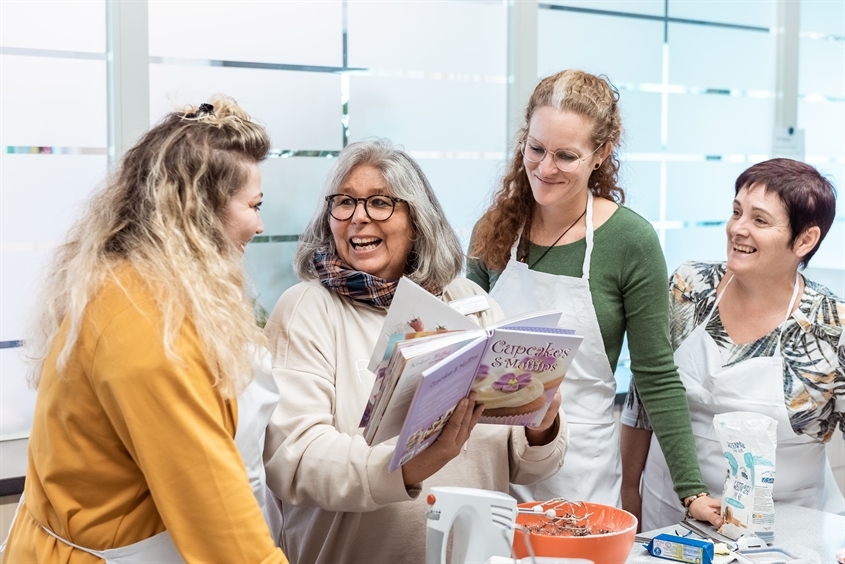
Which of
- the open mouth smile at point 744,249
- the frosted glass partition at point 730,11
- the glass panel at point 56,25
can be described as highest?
the frosted glass partition at point 730,11

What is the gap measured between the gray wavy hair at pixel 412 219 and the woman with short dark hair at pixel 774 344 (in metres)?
0.82

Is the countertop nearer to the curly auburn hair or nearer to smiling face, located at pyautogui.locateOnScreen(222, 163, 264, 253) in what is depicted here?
the curly auburn hair

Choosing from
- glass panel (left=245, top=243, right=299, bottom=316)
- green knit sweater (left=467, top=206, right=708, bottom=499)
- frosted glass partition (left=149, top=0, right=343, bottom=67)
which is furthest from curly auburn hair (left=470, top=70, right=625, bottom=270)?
frosted glass partition (left=149, top=0, right=343, bottom=67)

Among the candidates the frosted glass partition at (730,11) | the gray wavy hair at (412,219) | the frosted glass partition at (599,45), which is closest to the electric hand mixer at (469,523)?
the gray wavy hair at (412,219)

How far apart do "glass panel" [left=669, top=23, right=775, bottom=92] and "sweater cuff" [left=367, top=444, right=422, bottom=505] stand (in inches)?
91.7

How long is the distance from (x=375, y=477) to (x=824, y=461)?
1376 millimetres

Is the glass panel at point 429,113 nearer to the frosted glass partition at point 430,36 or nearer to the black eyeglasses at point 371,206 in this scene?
the frosted glass partition at point 430,36

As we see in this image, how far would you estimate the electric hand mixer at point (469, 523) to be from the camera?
133 centimetres

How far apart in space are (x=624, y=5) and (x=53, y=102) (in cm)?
203

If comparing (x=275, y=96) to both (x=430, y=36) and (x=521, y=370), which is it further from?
(x=521, y=370)

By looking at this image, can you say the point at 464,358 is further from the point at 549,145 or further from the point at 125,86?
the point at 125,86

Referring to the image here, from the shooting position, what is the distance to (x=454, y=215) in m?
2.85

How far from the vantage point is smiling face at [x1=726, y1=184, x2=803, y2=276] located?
7.32 feet

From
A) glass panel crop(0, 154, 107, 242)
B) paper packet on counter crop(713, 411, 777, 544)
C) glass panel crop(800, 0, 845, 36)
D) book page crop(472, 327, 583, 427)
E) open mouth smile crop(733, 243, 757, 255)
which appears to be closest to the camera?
book page crop(472, 327, 583, 427)
